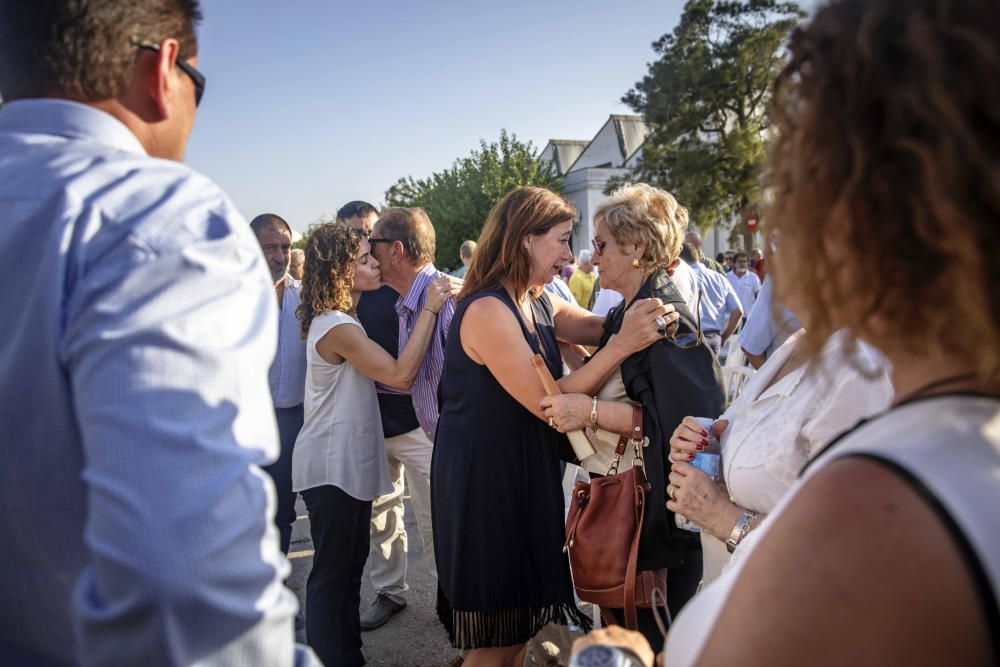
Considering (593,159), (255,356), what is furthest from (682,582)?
(593,159)

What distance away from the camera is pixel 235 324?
0.92 meters

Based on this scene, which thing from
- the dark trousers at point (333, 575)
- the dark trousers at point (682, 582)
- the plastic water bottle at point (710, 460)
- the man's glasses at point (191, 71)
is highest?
the man's glasses at point (191, 71)

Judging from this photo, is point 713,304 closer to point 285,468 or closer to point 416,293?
point 416,293

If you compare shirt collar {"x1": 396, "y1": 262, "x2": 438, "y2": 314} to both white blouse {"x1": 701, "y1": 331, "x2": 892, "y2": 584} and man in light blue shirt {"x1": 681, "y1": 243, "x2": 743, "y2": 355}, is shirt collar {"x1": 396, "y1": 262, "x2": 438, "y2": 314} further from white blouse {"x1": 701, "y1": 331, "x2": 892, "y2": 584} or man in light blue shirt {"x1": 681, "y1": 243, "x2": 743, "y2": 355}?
man in light blue shirt {"x1": 681, "y1": 243, "x2": 743, "y2": 355}

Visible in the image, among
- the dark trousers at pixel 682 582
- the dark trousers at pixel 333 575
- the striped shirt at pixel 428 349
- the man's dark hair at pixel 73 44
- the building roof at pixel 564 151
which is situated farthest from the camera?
the building roof at pixel 564 151

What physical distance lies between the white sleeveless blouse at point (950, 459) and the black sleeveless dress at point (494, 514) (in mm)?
1727

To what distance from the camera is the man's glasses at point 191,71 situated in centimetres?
106

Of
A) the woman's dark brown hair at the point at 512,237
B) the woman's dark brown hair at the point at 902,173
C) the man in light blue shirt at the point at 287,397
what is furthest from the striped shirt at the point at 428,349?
the woman's dark brown hair at the point at 902,173

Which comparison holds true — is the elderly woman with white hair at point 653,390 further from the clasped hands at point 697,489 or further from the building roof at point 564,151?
the building roof at point 564,151

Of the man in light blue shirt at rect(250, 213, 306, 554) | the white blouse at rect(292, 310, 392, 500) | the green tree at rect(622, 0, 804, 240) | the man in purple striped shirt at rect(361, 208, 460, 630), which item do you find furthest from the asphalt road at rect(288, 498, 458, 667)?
the green tree at rect(622, 0, 804, 240)

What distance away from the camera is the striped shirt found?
355 cm

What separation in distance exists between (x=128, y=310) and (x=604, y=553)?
75.9 inches

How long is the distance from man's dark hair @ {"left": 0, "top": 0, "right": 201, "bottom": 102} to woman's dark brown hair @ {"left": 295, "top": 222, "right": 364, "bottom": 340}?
85.6 inches

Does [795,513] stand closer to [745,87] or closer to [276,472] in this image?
[276,472]
